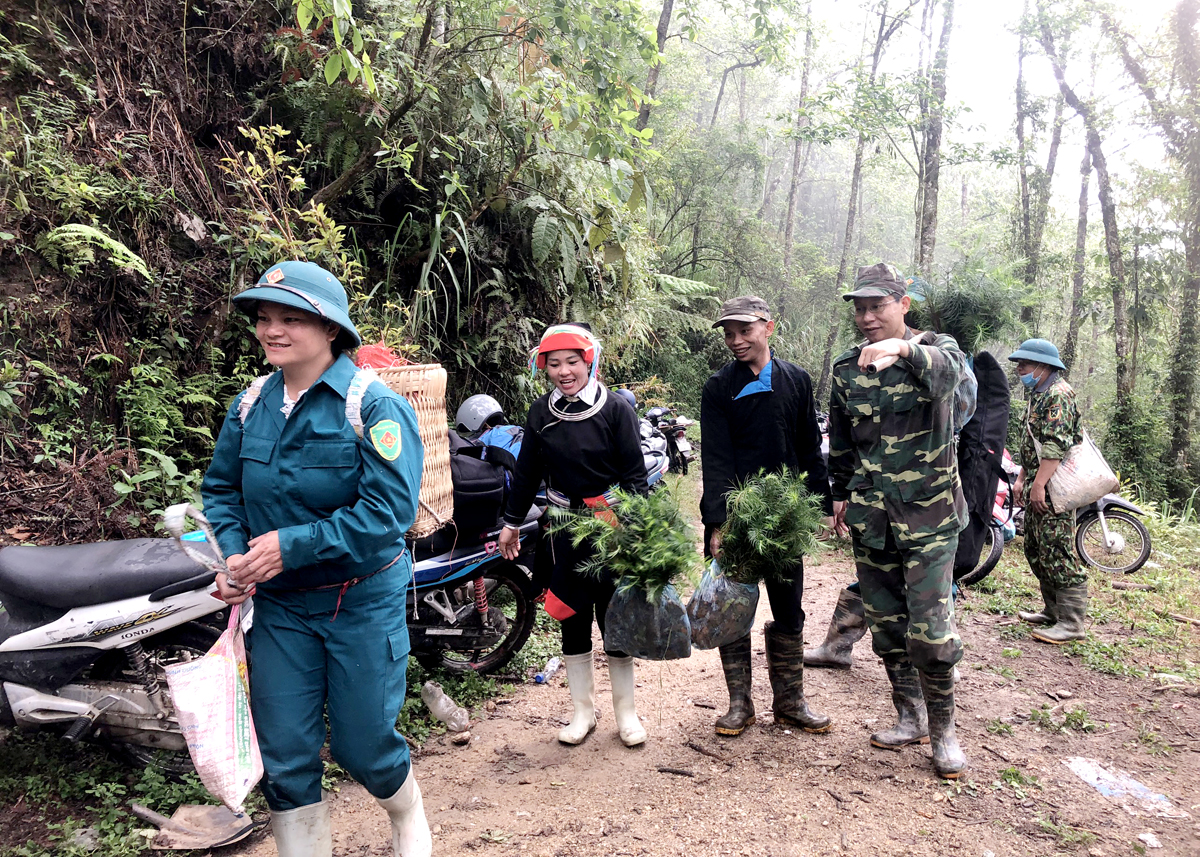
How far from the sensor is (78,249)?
4.32 metres

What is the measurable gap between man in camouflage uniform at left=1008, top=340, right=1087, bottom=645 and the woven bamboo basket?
14.3 ft

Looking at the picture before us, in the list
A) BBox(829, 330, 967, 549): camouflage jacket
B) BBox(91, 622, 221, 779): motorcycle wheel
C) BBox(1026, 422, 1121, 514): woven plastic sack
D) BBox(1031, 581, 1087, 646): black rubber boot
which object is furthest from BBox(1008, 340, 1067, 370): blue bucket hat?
BBox(91, 622, 221, 779): motorcycle wheel

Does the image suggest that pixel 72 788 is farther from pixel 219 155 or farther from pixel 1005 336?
pixel 1005 336

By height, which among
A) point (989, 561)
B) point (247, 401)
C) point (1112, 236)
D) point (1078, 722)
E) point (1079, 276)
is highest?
point (1112, 236)

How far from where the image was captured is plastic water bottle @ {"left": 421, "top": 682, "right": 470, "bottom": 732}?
3982 millimetres

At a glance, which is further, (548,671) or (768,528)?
(548,671)

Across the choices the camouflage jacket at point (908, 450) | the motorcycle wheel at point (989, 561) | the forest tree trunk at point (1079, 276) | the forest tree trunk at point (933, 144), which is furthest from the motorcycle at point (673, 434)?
the forest tree trunk at point (1079, 276)

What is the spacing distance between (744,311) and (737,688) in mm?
2028

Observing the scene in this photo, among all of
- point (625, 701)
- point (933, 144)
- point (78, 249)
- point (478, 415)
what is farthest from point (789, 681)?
point (933, 144)

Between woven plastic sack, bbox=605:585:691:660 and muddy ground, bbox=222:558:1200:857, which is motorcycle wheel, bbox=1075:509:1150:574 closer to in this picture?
muddy ground, bbox=222:558:1200:857

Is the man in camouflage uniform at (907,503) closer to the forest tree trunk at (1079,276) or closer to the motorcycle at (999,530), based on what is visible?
the motorcycle at (999,530)

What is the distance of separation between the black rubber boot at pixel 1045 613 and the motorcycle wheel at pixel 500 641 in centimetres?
402

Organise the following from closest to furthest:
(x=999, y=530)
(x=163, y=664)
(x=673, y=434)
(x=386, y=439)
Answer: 1. (x=386, y=439)
2. (x=163, y=664)
3. (x=999, y=530)
4. (x=673, y=434)

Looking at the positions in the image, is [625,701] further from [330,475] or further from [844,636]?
[330,475]
